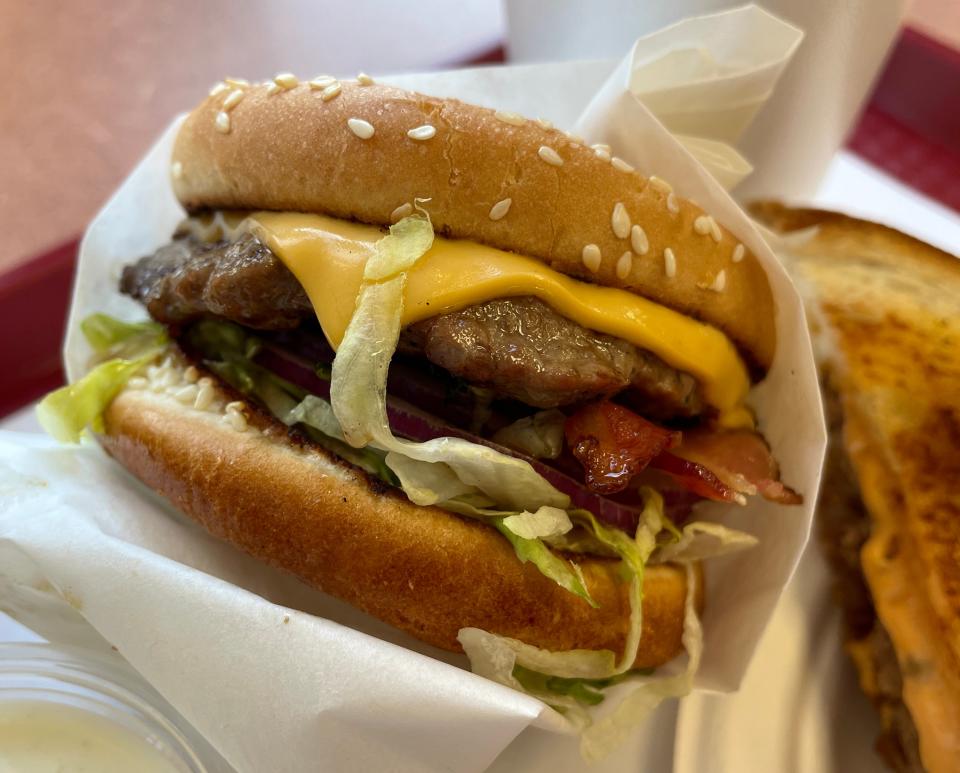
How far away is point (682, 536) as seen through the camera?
145cm

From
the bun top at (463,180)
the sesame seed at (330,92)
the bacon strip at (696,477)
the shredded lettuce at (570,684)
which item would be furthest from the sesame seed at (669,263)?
the shredded lettuce at (570,684)

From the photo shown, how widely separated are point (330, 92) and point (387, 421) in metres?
0.53

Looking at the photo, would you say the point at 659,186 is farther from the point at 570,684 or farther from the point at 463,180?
the point at 570,684

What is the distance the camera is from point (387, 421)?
3.92ft

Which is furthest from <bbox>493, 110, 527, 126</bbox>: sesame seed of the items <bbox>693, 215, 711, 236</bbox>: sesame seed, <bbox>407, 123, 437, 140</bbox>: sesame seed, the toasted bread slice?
the toasted bread slice

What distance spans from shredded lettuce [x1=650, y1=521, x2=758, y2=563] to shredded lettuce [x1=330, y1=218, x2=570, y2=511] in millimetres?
338

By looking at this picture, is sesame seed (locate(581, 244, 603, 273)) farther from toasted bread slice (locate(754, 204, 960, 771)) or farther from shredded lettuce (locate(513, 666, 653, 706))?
toasted bread slice (locate(754, 204, 960, 771))

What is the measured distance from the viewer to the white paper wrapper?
1.16 m

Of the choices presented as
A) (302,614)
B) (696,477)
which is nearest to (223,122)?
(302,614)

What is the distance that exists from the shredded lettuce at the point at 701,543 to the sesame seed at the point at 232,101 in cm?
110

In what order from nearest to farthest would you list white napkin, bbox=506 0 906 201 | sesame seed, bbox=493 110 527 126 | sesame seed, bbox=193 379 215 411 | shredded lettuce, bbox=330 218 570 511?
shredded lettuce, bbox=330 218 570 511
sesame seed, bbox=493 110 527 126
sesame seed, bbox=193 379 215 411
white napkin, bbox=506 0 906 201

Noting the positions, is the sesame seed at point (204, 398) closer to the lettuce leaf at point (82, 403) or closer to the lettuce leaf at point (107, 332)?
the lettuce leaf at point (82, 403)

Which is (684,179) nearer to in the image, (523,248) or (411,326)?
(523,248)

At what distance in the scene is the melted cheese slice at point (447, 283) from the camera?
1.16 m
